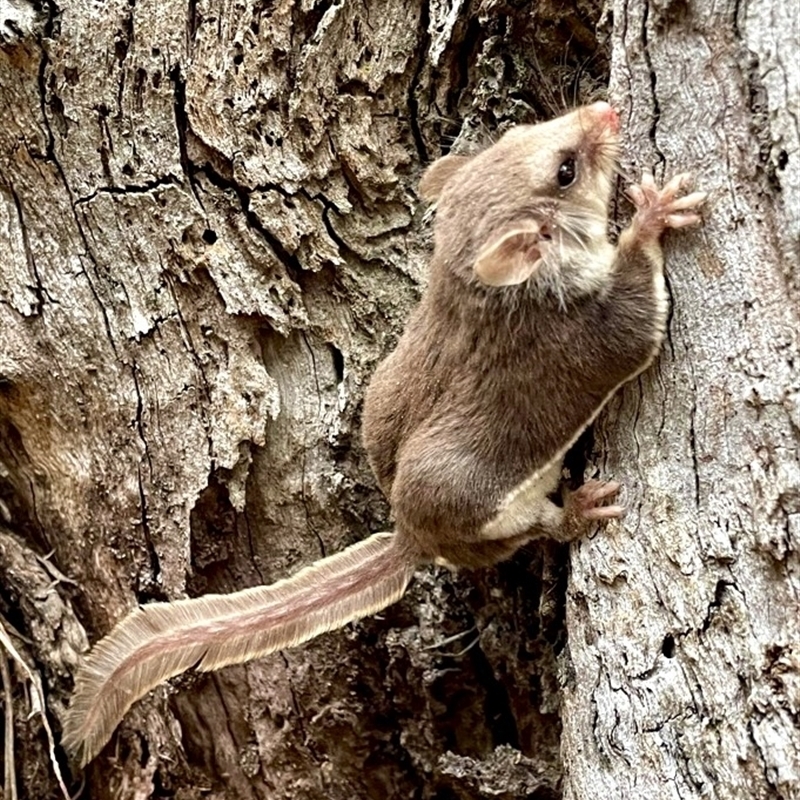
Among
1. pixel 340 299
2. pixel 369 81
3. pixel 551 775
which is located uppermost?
pixel 369 81

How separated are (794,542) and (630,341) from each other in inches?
27.0

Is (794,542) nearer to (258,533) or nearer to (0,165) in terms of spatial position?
(258,533)

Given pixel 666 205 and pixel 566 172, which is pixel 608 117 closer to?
pixel 566 172

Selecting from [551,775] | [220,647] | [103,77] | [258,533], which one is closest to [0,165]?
[103,77]

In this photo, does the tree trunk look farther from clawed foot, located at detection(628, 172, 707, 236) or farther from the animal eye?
clawed foot, located at detection(628, 172, 707, 236)

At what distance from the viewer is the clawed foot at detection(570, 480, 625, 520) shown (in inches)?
112

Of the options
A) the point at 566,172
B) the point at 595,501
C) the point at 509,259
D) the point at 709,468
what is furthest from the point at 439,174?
the point at 709,468

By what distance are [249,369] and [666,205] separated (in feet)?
5.14

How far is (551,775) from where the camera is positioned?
3361 millimetres

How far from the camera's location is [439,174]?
3.37 metres

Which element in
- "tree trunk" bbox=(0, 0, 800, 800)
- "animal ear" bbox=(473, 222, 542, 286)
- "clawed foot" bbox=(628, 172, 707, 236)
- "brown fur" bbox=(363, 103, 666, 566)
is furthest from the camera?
"tree trunk" bbox=(0, 0, 800, 800)

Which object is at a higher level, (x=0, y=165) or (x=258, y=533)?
(x=0, y=165)

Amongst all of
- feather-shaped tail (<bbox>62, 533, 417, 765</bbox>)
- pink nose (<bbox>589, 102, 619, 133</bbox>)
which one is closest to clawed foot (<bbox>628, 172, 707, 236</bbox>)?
pink nose (<bbox>589, 102, 619, 133</bbox>)

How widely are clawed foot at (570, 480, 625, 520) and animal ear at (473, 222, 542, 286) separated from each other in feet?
1.98
